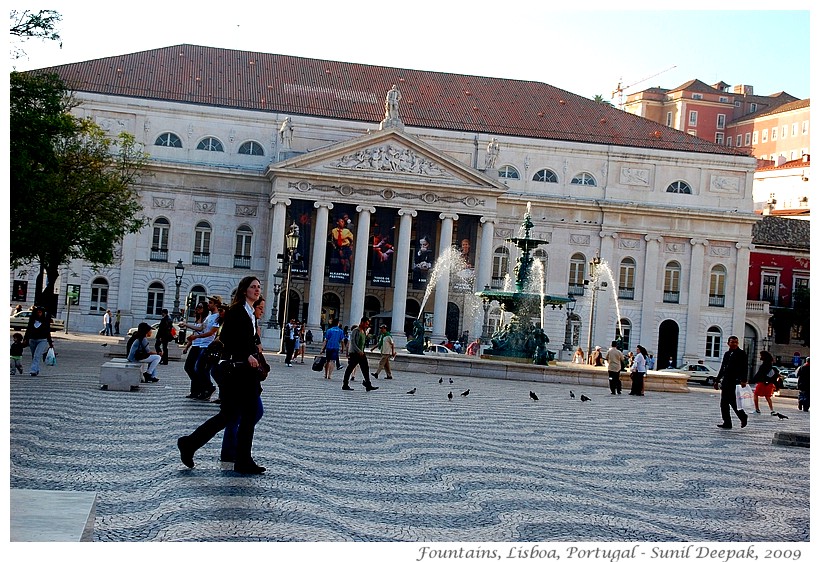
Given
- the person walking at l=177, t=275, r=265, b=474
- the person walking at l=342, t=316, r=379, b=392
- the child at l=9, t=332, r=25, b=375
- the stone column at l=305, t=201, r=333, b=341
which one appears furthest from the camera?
the stone column at l=305, t=201, r=333, b=341

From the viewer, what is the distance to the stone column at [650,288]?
222ft

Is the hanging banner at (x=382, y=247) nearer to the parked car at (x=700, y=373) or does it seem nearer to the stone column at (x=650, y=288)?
the stone column at (x=650, y=288)

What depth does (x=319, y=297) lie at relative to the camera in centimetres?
6162

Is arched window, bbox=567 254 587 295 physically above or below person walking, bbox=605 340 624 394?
above

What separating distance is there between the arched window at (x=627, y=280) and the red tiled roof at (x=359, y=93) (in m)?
6.50

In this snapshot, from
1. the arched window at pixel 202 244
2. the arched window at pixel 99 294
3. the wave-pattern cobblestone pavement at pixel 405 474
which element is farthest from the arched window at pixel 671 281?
the wave-pattern cobblestone pavement at pixel 405 474

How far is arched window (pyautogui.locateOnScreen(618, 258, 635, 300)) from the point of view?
68.0 meters

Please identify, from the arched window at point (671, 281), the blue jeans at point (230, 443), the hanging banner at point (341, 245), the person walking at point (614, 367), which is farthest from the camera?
the arched window at point (671, 281)

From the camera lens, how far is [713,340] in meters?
68.6

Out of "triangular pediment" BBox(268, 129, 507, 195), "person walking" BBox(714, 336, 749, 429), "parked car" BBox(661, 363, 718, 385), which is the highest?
"triangular pediment" BBox(268, 129, 507, 195)

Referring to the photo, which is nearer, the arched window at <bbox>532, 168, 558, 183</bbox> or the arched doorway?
the arched window at <bbox>532, 168, 558, 183</bbox>

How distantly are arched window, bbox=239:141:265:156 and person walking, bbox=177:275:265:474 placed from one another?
5494cm

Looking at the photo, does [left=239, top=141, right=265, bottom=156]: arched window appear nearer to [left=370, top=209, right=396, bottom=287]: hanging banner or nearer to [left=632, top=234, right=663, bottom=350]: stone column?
[left=370, top=209, right=396, bottom=287]: hanging banner

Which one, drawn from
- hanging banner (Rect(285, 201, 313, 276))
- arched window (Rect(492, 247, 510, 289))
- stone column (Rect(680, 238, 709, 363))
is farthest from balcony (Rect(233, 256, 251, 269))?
stone column (Rect(680, 238, 709, 363))
